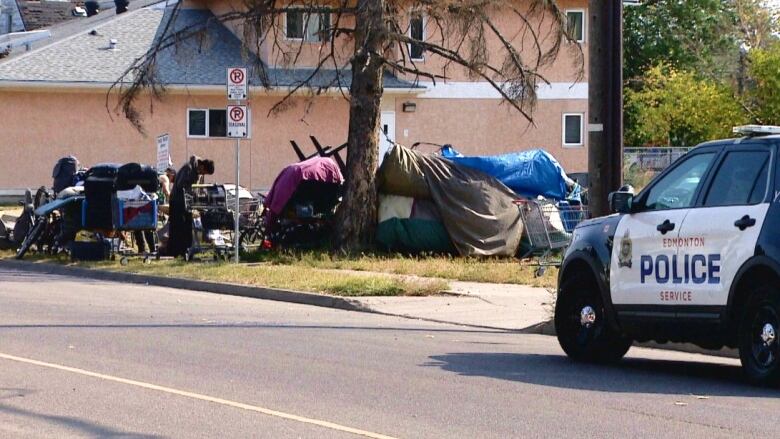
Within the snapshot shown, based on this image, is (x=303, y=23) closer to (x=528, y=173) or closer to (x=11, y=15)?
(x=528, y=173)

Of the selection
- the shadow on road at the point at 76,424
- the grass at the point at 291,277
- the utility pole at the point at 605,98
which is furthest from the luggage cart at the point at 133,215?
the shadow on road at the point at 76,424

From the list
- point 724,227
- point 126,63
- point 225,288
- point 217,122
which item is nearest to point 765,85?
point 217,122

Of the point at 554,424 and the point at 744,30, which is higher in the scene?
the point at 744,30

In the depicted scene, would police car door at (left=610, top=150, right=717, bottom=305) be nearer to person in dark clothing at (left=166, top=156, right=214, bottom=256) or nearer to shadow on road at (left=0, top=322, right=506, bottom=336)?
shadow on road at (left=0, top=322, right=506, bottom=336)

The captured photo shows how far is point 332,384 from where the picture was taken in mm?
10594

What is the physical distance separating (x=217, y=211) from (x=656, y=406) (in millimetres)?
14175

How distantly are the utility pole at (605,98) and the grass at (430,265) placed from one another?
14.8 ft

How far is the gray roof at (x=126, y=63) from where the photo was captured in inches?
1511

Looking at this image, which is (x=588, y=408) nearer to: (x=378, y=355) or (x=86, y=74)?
(x=378, y=355)

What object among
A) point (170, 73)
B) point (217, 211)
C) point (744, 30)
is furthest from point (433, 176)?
point (744, 30)

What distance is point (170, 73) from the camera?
39094 millimetres

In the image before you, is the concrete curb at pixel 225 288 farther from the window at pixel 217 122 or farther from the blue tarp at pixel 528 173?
the window at pixel 217 122

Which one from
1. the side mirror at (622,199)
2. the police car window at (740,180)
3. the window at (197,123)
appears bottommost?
the side mirror at (622,199)

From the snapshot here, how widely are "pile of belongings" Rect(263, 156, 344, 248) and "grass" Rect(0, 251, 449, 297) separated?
212 cm
